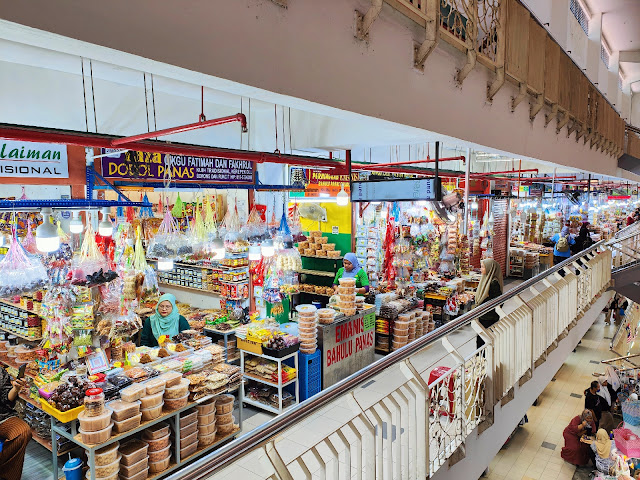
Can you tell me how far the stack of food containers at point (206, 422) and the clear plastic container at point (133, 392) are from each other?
79 centimetres

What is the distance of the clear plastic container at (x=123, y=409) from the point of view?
14.3 ft

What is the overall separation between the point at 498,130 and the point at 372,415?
356cm

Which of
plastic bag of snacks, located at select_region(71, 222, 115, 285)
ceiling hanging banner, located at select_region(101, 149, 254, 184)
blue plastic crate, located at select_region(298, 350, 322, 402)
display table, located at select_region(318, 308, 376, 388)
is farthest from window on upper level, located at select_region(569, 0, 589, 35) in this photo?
plastic bag of snacks, located at select_region(71, 222, 115, 285)

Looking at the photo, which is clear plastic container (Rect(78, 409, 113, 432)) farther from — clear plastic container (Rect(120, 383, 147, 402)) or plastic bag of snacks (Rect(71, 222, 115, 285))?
plastic bag of snacks (Rect(71, 222, 115, 285))

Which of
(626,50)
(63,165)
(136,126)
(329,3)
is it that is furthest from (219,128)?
(626,50)

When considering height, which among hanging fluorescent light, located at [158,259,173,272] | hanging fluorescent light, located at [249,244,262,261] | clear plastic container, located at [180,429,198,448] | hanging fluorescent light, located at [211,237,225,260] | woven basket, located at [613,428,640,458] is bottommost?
woven basket, located at [613,428,640,458]

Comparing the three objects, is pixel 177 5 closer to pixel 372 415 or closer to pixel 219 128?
pixel 372 415

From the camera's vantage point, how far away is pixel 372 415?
2.49 metres

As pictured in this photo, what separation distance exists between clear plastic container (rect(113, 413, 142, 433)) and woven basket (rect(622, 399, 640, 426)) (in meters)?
8.26

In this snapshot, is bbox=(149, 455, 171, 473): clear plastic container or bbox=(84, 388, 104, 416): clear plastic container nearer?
bbox=(84, 388, 104, 416): clear plastic container

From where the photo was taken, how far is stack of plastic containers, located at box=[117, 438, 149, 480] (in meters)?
4.46

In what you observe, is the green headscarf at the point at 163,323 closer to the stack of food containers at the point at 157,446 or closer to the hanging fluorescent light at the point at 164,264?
the hanging fluorescent light at the point at 164,264

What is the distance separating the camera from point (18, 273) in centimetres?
517

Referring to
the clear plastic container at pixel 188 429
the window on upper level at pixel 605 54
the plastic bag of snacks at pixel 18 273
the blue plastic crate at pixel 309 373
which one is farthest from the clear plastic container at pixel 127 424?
the window on upper level at pixel 605 54
